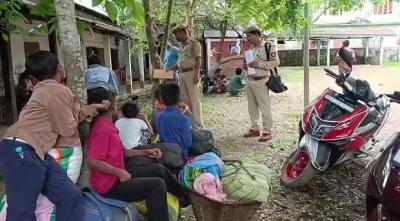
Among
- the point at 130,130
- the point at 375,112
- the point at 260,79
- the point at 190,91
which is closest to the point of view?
the point at 130,130

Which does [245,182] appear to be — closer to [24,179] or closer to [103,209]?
[103,209]

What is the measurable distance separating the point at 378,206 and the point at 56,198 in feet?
5.61

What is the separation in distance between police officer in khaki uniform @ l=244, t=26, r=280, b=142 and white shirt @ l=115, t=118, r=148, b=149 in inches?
107

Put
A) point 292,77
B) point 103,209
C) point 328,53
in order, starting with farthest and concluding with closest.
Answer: point 328,53 → point 292,77 → point 103,209

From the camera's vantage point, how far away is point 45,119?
6.88 ft

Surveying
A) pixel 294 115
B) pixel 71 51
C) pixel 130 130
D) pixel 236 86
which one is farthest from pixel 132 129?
pixel 236 86

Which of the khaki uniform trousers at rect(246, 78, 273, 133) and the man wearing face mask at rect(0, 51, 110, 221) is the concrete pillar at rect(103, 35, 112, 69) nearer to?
the khaki uniform trousers at rect(246, 78, 273, 133)

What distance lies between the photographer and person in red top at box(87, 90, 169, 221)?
2430mm

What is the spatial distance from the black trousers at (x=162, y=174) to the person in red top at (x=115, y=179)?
0.68 ft

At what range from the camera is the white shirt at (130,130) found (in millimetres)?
3264

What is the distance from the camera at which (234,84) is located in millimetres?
12883

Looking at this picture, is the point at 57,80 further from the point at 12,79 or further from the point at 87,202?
the point at 12,79

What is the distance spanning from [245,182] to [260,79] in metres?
3.12

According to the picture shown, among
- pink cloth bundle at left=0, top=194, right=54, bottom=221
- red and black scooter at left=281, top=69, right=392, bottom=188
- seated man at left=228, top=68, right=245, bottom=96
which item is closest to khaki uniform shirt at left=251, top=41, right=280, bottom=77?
red and black scooter at left=281, top=69, right=392, bottom=188
